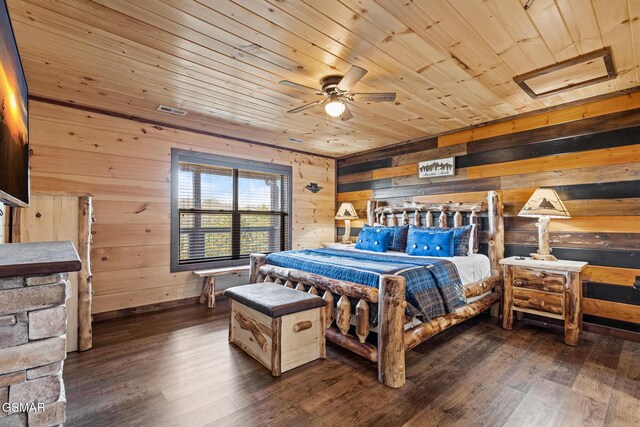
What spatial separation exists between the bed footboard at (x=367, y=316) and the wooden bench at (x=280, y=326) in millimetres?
176

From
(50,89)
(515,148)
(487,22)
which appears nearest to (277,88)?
(487,22)

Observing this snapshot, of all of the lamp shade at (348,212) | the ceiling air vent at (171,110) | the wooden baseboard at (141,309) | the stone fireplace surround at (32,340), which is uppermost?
the ceiling air vent at (171,110)

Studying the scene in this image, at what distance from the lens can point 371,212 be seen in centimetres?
514

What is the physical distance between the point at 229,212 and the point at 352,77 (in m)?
3.06

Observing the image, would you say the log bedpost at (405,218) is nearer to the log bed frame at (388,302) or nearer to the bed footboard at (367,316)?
the log bed frame at (388,302)

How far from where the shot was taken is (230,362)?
254 cm

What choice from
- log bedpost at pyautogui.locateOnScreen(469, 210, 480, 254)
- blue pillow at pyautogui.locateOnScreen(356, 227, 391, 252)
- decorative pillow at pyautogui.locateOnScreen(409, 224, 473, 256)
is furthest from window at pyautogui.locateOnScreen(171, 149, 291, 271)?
log bedpost at pyautogui.locateOnScreen(469, 210, 480, 254)

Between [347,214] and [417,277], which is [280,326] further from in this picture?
[347,214]

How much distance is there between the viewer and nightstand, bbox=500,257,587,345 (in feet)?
9.45

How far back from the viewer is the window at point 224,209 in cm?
425

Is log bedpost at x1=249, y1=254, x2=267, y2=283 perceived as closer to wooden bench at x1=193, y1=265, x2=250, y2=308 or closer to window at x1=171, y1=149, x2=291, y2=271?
wooden bench at x1=193, y1=265, x2=250, y2=308

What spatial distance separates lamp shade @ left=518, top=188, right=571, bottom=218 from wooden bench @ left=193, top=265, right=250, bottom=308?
3.60 metres

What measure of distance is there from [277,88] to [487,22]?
5.87ft

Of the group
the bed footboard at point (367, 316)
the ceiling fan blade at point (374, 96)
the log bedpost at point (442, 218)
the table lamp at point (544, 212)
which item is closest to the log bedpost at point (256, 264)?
the bed footboard at point (367, 316)
